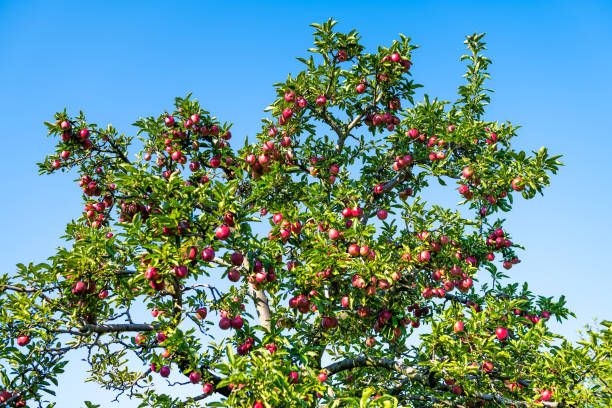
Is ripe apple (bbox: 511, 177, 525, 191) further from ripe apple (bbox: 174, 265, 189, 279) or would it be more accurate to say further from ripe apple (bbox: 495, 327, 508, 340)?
ripe apple (bbox: 174, 265, 189, 279)

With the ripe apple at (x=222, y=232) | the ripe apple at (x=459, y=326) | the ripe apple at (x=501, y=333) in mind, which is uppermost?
the ripe apple at (x=222, y=232)

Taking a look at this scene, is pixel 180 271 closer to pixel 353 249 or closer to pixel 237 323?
pixel 237 323

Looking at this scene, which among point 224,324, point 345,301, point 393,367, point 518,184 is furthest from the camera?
point 393,367

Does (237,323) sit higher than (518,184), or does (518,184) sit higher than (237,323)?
(518,184)

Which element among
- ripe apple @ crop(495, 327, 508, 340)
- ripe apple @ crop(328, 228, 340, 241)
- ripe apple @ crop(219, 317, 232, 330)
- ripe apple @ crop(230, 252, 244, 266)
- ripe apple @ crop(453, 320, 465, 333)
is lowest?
ripe apple @ crop(495, 327, 508, 340)

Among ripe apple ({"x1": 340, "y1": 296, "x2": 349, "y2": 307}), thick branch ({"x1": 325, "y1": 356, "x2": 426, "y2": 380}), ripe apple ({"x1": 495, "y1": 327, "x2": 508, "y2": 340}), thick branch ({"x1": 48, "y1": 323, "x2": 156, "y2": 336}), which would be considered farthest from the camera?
thick branch ({"x1": 325, "y1": 356, "x2": 426, "y2": 380})

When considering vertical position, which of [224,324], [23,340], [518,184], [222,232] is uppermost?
[518,184]

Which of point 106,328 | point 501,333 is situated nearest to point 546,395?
point 501,333

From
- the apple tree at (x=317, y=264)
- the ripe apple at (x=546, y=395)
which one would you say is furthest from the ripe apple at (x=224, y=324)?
the ripe apple at (x=546, y=395)

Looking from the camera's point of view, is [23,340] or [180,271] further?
[23,340]

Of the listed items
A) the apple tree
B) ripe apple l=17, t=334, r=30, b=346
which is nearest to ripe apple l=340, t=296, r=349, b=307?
the apple tree

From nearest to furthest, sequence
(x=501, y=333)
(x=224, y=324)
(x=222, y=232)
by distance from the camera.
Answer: (x=222, y=232)
(x=224, y=324)
(x=501, y=333)

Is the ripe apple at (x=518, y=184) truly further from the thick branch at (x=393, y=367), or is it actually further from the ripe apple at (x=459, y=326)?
the thick branch at (x=393, y=367)

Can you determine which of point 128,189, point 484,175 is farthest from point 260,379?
point 484,175
